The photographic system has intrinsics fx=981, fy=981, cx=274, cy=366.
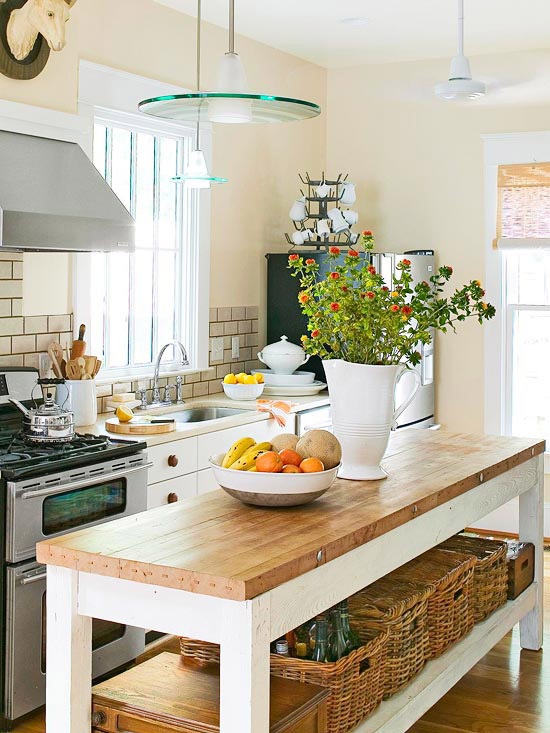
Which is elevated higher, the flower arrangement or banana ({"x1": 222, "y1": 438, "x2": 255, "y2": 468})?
the flower arrangement

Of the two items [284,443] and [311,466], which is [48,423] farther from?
[311,466]

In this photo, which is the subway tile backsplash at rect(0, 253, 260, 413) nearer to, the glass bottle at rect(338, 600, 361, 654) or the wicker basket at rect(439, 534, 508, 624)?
the wicker basket at rect(439, 534, 508, 624)

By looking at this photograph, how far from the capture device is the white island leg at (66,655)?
7.48ft

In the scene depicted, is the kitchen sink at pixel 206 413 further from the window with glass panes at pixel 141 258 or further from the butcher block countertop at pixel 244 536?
the butcher block countertop at pixel 244 536

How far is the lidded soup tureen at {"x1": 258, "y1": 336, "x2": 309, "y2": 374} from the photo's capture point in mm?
5719

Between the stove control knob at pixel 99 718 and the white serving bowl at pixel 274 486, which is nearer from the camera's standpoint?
the stove control knob at pixel 99 718

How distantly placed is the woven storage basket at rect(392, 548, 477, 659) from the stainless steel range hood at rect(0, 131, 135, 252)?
1.80m

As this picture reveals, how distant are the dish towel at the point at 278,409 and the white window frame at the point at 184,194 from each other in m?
0.57

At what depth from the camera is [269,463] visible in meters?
2.58

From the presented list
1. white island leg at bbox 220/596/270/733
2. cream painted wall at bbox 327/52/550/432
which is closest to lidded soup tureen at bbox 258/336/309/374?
cream painted wall at bbox 327/52/550/432

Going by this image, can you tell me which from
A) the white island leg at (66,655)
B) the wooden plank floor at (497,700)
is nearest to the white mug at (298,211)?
the wooden plank floor at (497,700)

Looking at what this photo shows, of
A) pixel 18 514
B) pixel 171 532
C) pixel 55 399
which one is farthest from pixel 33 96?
pixel 171 532

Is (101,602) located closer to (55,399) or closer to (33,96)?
(55,399)

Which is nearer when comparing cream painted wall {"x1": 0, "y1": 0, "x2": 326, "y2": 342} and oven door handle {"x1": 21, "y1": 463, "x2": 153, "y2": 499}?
oven door handle {"x1": 21, "y1": 463, "x2": 153, "y2": 499}
